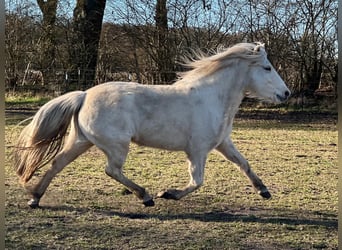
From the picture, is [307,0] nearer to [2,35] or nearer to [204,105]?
[204,105]

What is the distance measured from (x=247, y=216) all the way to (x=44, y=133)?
1917 millimetres

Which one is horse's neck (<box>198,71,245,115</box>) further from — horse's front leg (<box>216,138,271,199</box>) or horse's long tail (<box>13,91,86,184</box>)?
horse's long tail (<box>13,91,86,184</box>)

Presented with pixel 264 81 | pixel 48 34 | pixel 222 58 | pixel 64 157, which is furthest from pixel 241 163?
pixel 48 34

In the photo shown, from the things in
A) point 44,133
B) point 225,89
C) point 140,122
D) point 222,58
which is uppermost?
point 222,58

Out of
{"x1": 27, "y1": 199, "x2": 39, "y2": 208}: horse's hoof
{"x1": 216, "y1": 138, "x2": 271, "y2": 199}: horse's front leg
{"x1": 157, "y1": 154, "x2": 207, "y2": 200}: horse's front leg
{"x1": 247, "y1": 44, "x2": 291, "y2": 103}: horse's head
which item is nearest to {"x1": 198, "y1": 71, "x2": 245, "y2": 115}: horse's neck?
{"x1": 247, "y1": 44, "x2": 291, "y2": 103}: horse's head

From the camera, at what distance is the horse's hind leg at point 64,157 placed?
4637 millimetres

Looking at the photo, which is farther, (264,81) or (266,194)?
(266,194)

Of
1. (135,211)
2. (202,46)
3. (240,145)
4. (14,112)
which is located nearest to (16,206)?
(135,211)

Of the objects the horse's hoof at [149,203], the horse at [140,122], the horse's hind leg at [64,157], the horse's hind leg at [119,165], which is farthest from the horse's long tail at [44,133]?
the horse's hoof at [149,203]

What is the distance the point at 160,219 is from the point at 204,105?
1.10 meters

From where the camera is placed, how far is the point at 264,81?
495 cm

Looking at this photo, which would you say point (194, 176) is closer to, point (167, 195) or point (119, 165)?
point (167, 195)

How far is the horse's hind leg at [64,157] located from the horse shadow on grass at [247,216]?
18cm

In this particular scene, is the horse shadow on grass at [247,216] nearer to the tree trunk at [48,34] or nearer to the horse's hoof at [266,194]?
the horse's hoof at [266,194]
